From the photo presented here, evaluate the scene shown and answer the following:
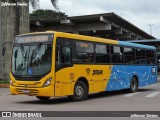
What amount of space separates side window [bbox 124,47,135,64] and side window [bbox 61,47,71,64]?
5.56m

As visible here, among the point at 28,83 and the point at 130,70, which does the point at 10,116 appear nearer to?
the point at 28,83

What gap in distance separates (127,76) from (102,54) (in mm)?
3028

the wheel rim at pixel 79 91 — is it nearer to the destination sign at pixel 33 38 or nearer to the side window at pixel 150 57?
the destination sign at pixel 33 38

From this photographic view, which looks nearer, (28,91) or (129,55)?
(28,91)

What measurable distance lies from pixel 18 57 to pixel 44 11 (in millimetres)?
73054

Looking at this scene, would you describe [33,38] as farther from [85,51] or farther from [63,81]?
[85,51]

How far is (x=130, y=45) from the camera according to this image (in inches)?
894

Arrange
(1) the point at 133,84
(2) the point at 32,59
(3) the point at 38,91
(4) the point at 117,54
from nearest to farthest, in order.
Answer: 1. (3) the point at 38,91
2. (2) the point at 32,59
3. (4) the point at 117,54
4. (1) the point at 133,84

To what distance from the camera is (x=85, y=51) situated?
18328mm

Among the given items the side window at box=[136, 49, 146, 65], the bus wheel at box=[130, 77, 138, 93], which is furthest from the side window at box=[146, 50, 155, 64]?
the bus wheel at box=[130, 77, 138, 93]

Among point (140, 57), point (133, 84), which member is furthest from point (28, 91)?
point (140, 57)

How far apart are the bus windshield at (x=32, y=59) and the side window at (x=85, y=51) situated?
1.76 metres

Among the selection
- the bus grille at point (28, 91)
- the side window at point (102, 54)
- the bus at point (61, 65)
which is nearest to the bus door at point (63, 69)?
the bus at point (61, 65)

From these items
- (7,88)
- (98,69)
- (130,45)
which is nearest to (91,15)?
(7,88)
